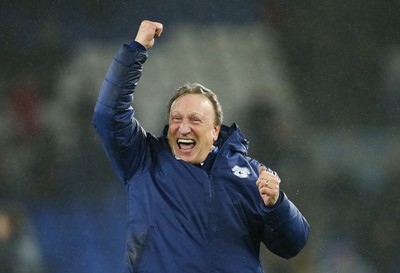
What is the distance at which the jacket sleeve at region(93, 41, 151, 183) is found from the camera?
1614mm

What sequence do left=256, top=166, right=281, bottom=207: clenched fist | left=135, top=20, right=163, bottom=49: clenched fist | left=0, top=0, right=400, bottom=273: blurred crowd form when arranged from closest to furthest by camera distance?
left=256, top=166, right=281, bottom=207: clenched fist → left=135, top=20, right=163, bottom=49: clenched fist → left=0, top=0, right=400, bottom=273: blurred crowd

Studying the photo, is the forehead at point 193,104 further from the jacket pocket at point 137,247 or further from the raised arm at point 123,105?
the jacket pocket at point 137,247

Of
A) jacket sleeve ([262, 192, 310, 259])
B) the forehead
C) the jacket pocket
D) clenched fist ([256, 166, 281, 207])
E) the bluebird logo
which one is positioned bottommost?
the jacket pocket

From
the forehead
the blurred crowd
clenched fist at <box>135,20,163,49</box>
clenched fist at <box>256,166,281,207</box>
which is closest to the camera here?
clenched fist at <box>256,166,281,207</box>

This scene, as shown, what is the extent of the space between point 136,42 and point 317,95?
1.42 metres

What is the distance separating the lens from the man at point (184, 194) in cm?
159

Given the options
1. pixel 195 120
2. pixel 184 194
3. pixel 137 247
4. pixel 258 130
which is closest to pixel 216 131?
pixel 195 120

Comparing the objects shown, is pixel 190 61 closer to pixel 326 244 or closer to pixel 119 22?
pixel 119 22

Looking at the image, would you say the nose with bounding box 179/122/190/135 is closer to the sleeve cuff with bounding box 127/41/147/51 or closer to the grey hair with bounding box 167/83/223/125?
the grey hair with bounding box 167/83/223/125

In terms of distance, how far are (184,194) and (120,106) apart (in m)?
0.24

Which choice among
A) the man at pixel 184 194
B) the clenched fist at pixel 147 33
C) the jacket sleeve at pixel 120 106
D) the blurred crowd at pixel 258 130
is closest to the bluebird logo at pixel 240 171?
the man at pixel 184 194

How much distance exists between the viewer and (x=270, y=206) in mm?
1592

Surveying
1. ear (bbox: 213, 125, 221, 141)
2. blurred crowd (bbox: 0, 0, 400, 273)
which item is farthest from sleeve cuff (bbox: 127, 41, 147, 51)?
blurred crowd (bbox: 0, 0, 400, 273)

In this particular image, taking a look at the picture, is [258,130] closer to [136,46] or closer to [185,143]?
[185,143]
